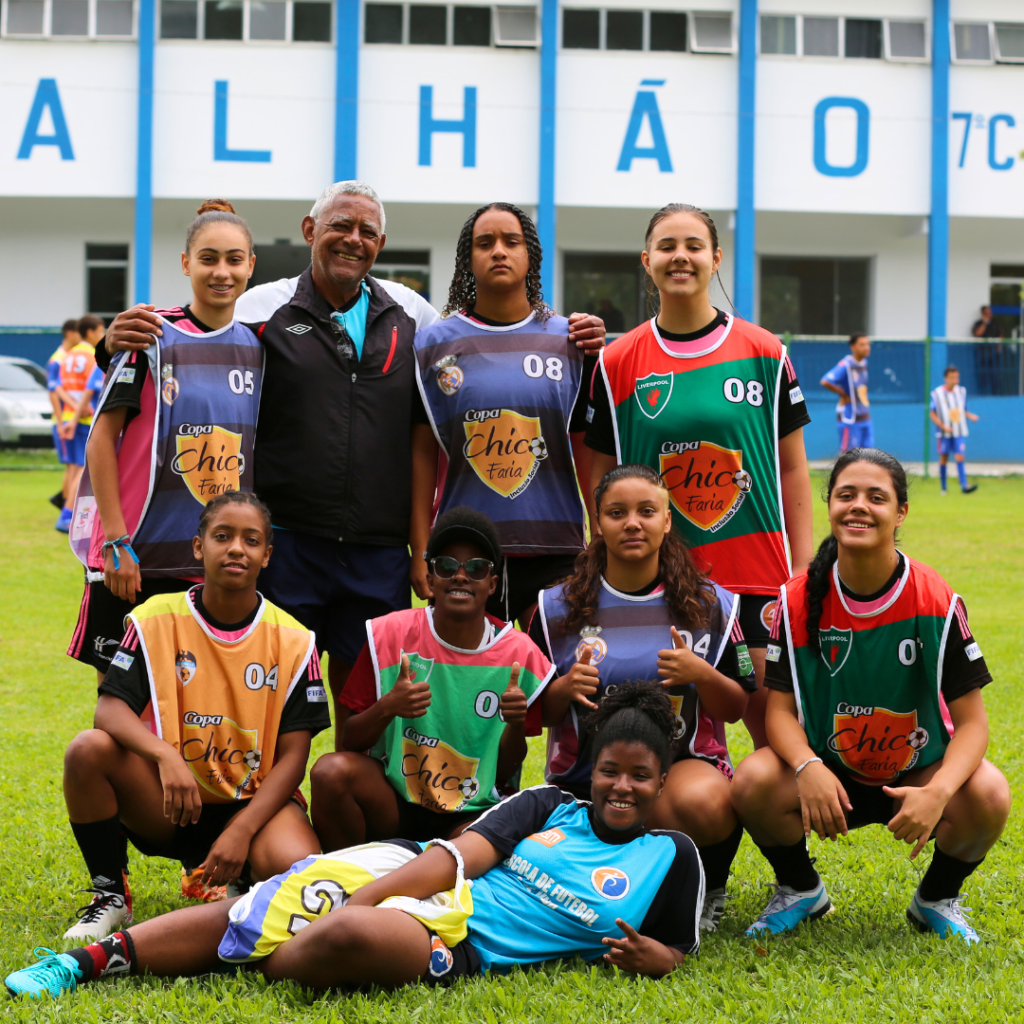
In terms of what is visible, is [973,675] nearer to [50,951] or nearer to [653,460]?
[653,460]

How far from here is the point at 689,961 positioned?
3.45 meters

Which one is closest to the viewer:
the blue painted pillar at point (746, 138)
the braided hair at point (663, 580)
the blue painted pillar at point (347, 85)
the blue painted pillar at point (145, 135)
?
the braided hair at point (663, 580)

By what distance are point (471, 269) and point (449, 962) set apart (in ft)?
7.36

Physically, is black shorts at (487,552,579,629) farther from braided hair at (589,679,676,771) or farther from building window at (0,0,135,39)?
building window at (0,0,135,39)

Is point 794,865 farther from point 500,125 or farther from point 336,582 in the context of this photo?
point 500,125

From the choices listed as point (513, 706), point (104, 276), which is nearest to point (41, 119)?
point (104, 276)

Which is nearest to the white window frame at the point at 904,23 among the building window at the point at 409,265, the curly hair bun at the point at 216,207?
the building window at the point at 409,265

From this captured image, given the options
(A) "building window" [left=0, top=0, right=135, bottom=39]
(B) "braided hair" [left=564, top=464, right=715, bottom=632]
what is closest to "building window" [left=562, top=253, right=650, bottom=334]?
(A) "building window" [left=0, top=0, right=135, bottom=39]

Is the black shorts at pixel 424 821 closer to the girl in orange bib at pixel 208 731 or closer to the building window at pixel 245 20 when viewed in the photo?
the girl in orange bib at pixel 208 731

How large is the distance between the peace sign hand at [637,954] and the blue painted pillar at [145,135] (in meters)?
20.7

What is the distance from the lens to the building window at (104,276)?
24.2 m

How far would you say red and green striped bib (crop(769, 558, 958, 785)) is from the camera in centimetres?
373

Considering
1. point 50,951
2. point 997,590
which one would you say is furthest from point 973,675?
point 997,590

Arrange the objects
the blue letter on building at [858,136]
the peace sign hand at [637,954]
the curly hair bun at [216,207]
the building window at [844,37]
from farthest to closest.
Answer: the building window at [844,37], the blue letter on building at [858,136], the curly hair bun at [216,207], the peace sign hand at [637,954]
